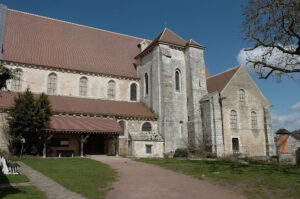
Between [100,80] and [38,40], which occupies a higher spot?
[38,40]

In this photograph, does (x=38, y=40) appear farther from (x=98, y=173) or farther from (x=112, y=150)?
(x=98, y=173)

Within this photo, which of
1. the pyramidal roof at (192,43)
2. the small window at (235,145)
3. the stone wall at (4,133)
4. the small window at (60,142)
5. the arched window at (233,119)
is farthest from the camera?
the pyramidal roof at (192,43)

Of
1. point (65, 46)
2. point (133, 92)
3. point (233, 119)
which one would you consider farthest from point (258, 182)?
point (65, 46)

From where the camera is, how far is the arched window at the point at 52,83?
82.8 feet

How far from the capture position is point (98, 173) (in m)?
12.3

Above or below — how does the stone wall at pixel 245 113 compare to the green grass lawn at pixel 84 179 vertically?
above

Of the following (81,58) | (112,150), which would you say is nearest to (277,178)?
(112,150)

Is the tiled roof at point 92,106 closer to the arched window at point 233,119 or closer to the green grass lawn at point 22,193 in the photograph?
the arched window at point 233,119

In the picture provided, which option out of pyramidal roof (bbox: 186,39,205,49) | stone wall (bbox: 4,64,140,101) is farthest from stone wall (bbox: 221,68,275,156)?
stone wall (bbox: 4,64,140,101)

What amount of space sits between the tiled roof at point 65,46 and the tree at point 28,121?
6.21 metres

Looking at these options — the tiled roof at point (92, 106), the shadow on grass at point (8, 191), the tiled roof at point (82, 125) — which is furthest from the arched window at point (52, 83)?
the shadow on grass at point (8, 191)

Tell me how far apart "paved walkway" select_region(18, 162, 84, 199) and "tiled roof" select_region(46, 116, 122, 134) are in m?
8.05

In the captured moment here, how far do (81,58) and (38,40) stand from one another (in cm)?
460

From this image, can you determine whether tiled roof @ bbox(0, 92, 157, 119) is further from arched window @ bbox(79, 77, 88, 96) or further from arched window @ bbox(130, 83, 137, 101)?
arched window @ bbox(130, 83, 137, 101)
